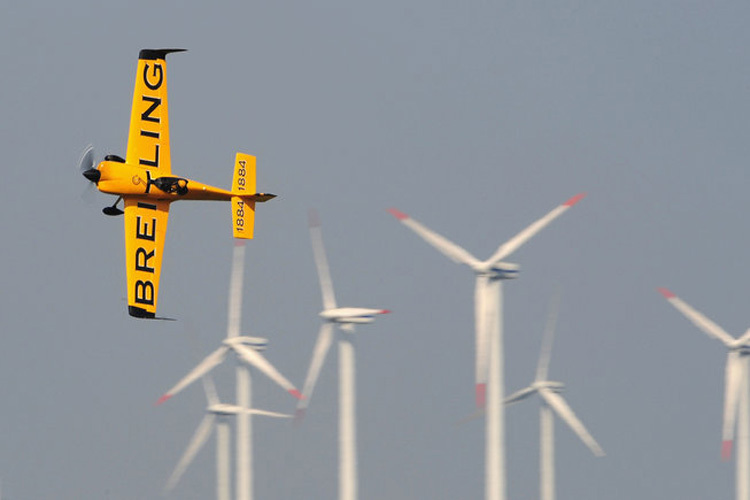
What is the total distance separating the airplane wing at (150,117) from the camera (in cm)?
8481

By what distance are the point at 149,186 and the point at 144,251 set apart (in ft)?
10.6

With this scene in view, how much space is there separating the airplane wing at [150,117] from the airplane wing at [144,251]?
1734 millimetres

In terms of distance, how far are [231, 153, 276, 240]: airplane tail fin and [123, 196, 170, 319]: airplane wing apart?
2938 millimetres

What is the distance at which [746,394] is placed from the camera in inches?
3696

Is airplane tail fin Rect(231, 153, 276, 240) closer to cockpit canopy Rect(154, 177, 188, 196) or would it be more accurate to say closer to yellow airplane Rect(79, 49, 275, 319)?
yellow airplane Rect(79, 49, 275, 319)

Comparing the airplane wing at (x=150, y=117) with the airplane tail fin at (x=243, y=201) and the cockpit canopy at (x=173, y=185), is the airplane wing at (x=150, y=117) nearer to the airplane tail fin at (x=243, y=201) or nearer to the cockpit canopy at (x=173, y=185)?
the cockpit canopy at (x=173, y=185)

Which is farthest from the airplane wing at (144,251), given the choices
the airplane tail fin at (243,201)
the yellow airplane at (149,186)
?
the airplane tail fin at (243,201)

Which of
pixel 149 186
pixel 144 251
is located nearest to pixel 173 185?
pixel 149 186

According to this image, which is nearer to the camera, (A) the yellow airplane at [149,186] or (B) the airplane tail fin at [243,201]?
(A) the yellow airplane at [149,186]

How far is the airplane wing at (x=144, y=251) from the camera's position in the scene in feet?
277

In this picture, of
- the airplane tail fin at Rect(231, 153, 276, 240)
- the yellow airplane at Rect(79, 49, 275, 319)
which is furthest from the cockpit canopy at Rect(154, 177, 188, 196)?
the airplane tail fin at Rect(231, 153, 276, 240)

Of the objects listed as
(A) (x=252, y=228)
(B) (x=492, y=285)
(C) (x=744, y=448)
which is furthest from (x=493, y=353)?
(C) (x=744, y=448)

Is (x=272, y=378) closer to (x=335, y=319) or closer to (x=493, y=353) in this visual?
(x=335, y=319)

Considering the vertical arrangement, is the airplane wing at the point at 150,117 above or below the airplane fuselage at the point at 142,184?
above
